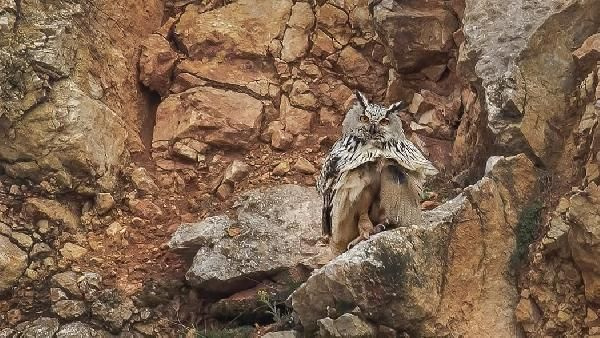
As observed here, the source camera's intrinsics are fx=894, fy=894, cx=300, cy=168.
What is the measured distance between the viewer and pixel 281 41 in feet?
29.6

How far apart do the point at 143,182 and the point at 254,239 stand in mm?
1261

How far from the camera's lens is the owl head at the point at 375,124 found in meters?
6.35

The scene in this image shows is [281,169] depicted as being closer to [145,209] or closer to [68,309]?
[145,209]

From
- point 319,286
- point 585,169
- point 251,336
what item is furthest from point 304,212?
point 585,169

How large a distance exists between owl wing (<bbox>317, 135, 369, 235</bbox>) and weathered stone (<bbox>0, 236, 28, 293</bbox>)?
7.96 feet

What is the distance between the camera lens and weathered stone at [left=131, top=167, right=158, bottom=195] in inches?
314

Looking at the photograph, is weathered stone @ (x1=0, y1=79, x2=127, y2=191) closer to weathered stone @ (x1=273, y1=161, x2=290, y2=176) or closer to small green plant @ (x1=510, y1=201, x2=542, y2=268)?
weathered stone @ (x1=273, y1=161, x2=290, y2=176)

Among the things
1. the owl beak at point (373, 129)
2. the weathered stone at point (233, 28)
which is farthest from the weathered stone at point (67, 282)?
the weathered stone at point (233, 28)

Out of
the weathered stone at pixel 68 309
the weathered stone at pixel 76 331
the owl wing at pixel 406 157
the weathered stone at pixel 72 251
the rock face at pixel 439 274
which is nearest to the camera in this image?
the rock face at pixel 439 274

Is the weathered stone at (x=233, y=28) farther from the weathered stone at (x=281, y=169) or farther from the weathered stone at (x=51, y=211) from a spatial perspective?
the weathered stone at (x=51, y=211)

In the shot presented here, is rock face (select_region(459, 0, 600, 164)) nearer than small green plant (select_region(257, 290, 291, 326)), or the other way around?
small green plant (select_region(257, 290, 291, 326))

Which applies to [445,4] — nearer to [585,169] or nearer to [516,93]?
[516,93]

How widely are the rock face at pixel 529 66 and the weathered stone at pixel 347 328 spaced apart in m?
2.20

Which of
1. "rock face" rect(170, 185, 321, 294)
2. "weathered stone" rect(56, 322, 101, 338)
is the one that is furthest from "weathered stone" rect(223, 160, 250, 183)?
"weathered stone" rect(56, 322, 101, 338)
